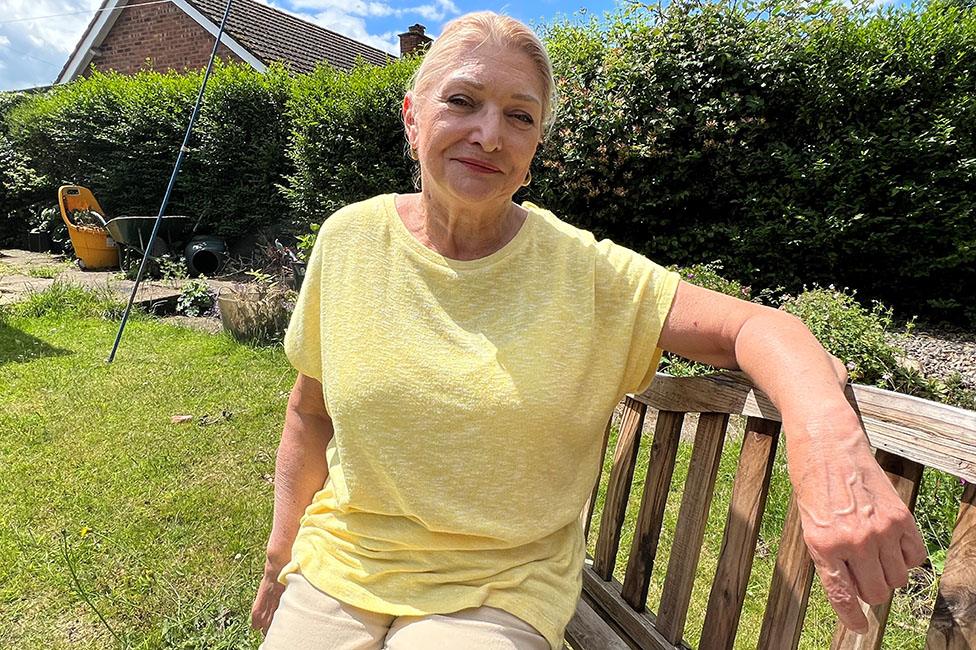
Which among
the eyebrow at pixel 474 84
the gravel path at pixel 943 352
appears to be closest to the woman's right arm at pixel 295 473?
the eyebrow at pixel 474 84

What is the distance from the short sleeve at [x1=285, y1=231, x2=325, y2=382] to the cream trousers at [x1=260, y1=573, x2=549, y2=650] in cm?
52

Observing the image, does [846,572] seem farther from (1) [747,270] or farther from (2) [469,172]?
(1) [747,270]

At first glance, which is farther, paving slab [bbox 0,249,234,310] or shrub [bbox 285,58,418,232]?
shrub [bbox 285,58,418,232]

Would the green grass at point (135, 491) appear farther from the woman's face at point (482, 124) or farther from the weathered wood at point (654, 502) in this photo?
the woman's face at point (482, 124)

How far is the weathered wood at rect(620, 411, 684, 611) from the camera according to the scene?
1516mm

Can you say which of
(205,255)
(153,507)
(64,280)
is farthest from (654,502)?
(64,280)

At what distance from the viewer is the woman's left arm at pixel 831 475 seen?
818 millimetres

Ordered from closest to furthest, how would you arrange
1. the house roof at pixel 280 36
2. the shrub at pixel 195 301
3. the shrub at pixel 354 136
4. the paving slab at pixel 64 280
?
the shrub at pixel 195 301, the paving slab at pixel 64 280, the shrub at pixel 354 136, the house roof at pixel 280 36

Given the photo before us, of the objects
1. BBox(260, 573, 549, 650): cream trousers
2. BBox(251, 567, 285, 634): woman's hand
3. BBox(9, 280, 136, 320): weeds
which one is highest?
BBox(260, 573, 549, 650): cream trousers

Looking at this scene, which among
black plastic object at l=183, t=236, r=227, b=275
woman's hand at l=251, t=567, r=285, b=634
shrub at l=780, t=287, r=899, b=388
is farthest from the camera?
black plastic object at l=183, t=236, r=227, b=275

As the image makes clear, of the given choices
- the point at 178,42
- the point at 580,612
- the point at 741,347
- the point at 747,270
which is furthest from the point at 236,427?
the point at 178,42

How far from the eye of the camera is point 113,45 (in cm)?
1458

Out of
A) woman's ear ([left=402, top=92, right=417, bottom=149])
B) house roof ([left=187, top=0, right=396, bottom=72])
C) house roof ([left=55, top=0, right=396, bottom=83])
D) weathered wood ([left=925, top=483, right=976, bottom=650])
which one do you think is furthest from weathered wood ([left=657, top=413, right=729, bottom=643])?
house roof ([left=55, top=0, right=396, bottom=83])

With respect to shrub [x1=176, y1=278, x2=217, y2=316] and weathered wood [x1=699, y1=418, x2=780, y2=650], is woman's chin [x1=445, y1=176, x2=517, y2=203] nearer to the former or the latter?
weathered wood [x1=699, y1=418, x2=780, y2=650]
